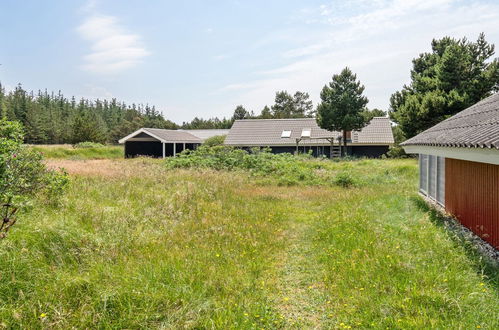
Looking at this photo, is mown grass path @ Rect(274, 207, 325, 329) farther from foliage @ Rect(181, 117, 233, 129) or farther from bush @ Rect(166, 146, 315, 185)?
foliage @ Rect(181, 117, 233, 129)

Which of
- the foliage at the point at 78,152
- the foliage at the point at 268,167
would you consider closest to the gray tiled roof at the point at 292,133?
the foliage at the point at 268,167

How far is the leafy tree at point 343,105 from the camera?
3050 centimetres

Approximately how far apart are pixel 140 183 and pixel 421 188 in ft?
31.4

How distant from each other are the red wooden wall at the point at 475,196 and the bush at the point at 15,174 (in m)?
7.18

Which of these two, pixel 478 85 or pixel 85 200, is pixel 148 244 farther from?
pixel 478 85

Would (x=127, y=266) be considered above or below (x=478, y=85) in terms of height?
below

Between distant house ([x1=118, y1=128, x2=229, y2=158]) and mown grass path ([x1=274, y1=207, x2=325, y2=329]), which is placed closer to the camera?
mown grass path ([x1=274, y1=207, x2=325, y2=329])

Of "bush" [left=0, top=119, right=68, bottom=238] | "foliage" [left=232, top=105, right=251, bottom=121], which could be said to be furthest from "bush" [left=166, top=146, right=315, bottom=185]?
"foliage" [left=232, top=105, right=251, bottom=121]

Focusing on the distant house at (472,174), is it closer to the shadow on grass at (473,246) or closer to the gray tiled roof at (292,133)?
the shadow on grass at (473,246)

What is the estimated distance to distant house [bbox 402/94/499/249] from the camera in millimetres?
5184

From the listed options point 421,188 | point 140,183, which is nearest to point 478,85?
point 421,188

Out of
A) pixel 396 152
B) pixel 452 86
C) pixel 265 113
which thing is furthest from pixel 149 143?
pixel 265 113

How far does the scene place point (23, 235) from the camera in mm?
5184

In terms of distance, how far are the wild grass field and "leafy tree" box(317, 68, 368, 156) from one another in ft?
75.0
